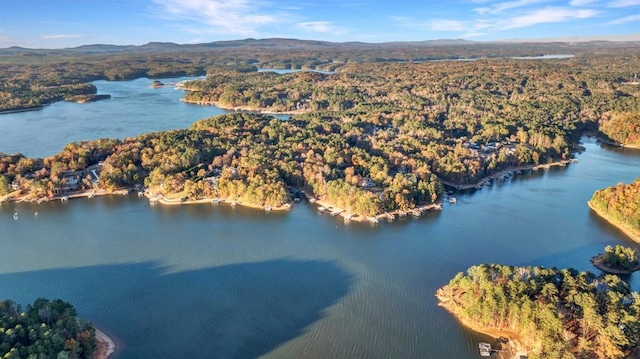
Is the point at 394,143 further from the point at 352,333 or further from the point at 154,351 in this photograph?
the point at 154,351

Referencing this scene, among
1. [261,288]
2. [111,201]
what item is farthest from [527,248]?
[111,201]

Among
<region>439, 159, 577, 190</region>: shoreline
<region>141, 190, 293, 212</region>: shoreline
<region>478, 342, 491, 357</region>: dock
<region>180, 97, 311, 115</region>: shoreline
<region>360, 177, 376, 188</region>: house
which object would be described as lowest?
<region>478, 342, 491, 357</region>: dock

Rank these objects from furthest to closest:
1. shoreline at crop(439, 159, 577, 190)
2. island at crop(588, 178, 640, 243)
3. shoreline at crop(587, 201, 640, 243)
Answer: shoreline at crop(439, 159, 577, 190)
island at crop(588, 178, 640, 243)
shoreline at crop(587, 201, 640, 243)

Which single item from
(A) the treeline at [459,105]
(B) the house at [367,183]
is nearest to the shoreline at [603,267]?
(A) the treeline at [459,105]

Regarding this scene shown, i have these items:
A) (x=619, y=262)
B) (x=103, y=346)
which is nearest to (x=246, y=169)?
(x=103, y=346)

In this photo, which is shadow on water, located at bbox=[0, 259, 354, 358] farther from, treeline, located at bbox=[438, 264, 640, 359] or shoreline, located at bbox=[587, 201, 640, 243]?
shoreline, located at bbox=[587, 201, 640, 243]

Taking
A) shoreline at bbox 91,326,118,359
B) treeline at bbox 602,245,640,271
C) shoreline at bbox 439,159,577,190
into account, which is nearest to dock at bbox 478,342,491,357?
treeline at bbox 602,245,640,271
